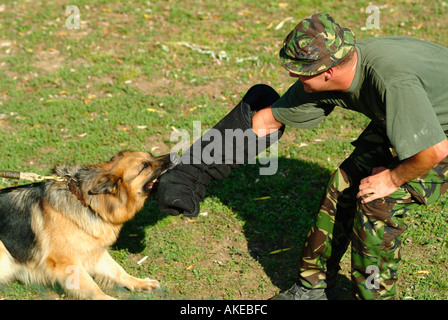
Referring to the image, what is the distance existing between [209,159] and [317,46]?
4.79 ft

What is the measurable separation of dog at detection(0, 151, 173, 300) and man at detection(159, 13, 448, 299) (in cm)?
46

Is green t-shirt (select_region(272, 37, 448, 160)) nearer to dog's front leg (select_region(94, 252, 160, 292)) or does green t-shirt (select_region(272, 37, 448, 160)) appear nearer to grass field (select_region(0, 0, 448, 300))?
grass field (select_region(0, 0, 448, 300))

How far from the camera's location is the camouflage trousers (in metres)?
3.74

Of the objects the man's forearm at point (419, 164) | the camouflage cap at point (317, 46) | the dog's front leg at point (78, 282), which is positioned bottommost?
the dog's front leg at point (78, 282)

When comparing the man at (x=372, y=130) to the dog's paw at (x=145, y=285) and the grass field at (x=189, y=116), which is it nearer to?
the grass field at (x=189, y=116)

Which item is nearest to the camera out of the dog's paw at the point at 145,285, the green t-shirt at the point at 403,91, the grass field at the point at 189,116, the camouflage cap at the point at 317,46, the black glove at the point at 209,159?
the green t-shirt at the point at 403,91

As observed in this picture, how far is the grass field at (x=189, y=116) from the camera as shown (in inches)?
200

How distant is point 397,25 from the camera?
9.78 m

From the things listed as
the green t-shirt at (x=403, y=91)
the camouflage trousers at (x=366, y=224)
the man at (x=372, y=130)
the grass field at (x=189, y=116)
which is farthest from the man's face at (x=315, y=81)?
the grass field at (x=189, y=116)

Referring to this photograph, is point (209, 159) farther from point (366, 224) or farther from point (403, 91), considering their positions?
point (403, 91)

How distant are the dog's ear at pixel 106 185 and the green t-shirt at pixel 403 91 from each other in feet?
6.54

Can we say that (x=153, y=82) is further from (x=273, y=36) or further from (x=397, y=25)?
(x=397, y=25)
